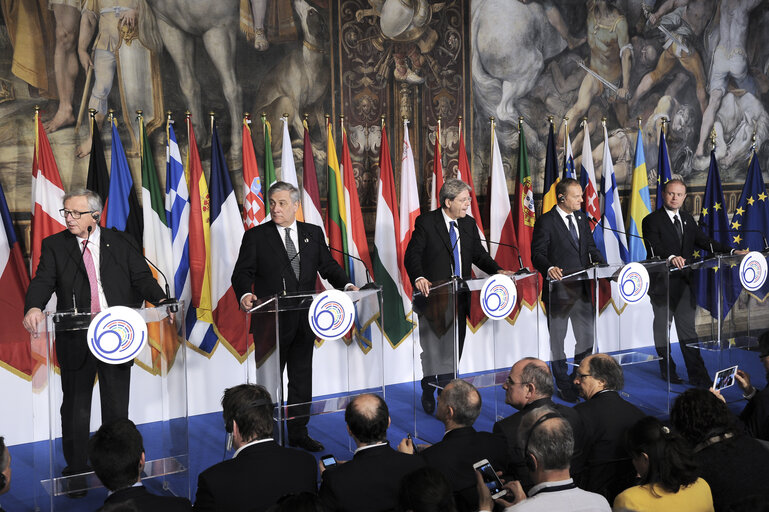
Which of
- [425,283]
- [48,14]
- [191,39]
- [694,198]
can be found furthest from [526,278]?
[694,198]

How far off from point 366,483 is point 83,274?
7.51ft

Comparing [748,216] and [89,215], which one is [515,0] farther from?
[89,215]

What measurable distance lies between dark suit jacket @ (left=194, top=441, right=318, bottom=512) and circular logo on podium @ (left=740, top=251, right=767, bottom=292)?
400 centimetres

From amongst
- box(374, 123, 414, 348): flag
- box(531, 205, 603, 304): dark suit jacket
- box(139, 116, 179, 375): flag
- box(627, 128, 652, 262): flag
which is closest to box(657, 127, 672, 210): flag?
box(627, 128, 652, 262): flag

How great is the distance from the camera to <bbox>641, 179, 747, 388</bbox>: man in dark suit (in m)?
5.29

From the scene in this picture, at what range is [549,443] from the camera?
2.53 m

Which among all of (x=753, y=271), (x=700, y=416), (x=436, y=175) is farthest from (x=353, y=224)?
(x=700, y=416)

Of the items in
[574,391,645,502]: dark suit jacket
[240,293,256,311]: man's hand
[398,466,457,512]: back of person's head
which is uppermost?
[240,293,256,311]: man's hand

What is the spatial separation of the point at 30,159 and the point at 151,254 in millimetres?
1075

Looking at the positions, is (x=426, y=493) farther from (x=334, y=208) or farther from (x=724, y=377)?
(x=334, y=208)

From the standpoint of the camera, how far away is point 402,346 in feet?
22.6

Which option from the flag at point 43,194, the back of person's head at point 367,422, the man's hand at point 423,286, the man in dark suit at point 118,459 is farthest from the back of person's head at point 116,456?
the flag at point 43,194

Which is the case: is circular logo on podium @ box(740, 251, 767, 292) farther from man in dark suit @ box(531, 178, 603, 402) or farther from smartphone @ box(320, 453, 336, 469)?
smartphone @ box(320, 453, 336, 469)

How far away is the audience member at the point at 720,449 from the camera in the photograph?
8.98ft
